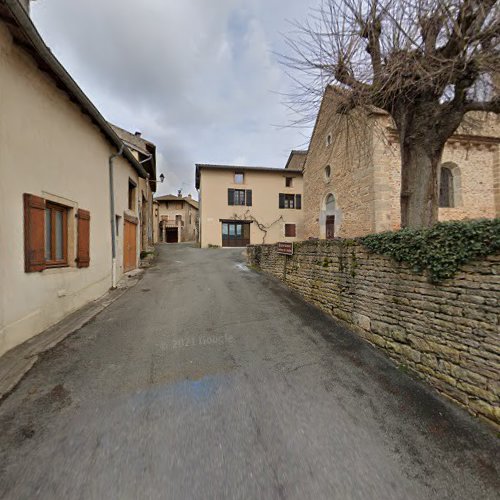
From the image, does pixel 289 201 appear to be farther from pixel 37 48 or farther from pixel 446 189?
pixel 37 48

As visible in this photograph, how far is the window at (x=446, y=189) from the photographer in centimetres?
1173

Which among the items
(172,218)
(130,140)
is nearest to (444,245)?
(130,140)

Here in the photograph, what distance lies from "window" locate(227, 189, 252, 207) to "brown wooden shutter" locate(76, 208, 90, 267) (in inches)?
644

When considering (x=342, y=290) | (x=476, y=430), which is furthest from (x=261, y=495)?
(x=342, y=290)

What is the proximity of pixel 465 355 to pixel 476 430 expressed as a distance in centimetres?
75

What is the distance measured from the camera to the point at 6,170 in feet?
11.1

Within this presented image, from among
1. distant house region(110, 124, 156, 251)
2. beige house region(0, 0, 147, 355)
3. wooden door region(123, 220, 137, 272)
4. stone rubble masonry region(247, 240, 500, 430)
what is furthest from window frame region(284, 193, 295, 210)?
stone rubble masonry region(247, 240, 500, 430)

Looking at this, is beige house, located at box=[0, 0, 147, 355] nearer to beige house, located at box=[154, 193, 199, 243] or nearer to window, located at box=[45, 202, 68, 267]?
window, located at box=[45, 202, 68, 267]

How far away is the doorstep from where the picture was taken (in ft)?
9.58

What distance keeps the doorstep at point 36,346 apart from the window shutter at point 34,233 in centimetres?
113

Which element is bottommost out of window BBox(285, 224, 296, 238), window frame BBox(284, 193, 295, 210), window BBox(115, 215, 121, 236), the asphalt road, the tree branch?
the asphalt road

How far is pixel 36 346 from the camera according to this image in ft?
12.0

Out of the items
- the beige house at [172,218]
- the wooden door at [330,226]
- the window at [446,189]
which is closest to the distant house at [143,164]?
the wooden door at [330,226]

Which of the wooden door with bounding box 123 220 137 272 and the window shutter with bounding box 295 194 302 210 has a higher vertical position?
the window shutter with bounding box 295 194 302 210
